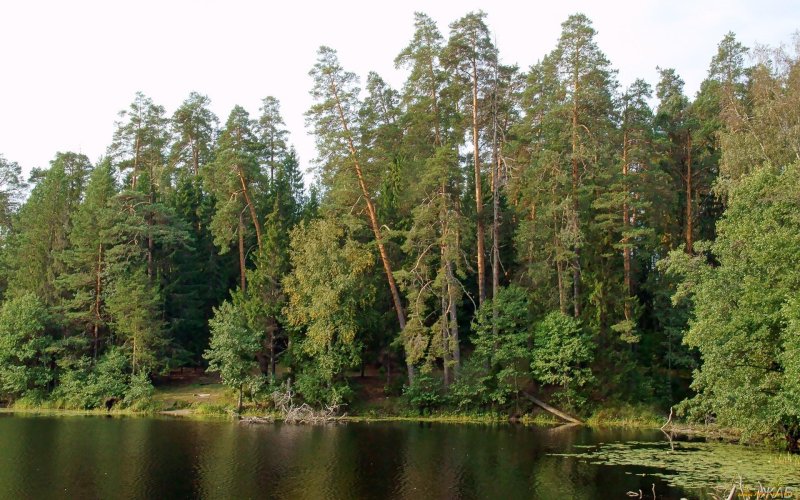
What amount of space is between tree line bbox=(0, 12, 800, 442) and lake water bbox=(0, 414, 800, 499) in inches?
263

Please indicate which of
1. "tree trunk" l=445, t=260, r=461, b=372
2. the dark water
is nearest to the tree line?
"tree trunk" l=445, t=260, r=461, b=372

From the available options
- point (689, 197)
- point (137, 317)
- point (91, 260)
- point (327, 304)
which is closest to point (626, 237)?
point (689, 197)

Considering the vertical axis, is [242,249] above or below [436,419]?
above

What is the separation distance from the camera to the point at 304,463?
81.8ft

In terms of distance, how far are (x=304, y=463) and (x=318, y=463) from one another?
54cm

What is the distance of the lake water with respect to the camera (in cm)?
2056

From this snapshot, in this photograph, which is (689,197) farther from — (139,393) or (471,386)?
(139,393)

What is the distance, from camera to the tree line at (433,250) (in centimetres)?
3956

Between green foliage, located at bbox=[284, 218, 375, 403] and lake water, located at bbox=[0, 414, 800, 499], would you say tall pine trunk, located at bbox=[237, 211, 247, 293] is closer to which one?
green foliage, located at bbox=[284, 218, 375, 403]

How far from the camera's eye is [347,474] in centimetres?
2305

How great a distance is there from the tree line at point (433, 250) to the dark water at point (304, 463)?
6.68 meters

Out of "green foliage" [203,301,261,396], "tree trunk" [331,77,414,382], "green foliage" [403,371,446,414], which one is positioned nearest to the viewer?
"green foliage" [403,371,446,414]

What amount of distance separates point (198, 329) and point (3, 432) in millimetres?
19975

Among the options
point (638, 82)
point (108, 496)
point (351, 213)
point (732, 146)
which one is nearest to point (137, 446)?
point (108, 496)
